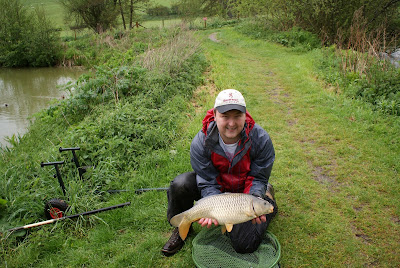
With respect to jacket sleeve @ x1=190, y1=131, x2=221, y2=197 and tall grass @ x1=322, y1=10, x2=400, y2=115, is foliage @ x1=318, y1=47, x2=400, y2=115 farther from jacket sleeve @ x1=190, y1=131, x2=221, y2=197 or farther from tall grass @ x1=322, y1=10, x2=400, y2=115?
jacket sleeve @ x1=190, y1=131, x2=221, y2=197

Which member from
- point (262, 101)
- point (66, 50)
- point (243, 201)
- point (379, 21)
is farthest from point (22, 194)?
point (66, 50)

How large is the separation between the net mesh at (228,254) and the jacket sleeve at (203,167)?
48 cm

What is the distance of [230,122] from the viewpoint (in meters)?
2.50

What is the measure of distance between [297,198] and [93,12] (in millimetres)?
26835

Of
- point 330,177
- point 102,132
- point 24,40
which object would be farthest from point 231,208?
point 24,40

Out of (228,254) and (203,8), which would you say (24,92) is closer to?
(228,254)

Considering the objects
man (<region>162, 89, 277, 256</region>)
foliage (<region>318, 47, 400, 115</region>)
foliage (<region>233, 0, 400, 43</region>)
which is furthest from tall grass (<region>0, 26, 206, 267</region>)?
foliage (<region>233, 0, 400, 43</region>)

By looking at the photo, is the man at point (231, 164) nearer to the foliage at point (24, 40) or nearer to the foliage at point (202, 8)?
the foliage at point (24, 40)

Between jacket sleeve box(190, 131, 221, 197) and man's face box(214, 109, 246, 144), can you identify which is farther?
jacket sleeve box(190, 131, 221, 197)

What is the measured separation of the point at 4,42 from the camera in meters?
20.6

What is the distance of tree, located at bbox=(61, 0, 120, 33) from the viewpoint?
24.8 metres

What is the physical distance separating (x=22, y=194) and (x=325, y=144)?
174 inches

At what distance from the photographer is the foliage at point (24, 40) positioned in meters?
20.3

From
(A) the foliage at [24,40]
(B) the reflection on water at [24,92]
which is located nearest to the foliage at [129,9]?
(A) the foliage at [24,40]
